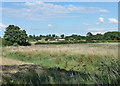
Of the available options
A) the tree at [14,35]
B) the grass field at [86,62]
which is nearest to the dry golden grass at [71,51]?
→ the grass field at [86,62]

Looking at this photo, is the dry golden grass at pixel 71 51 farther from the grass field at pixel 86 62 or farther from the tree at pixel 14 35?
the tree at pixel 14 35

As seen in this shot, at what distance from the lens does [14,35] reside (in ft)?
200

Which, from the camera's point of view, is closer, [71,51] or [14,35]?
[71,51]

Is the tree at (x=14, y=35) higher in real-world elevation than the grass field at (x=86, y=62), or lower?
higher

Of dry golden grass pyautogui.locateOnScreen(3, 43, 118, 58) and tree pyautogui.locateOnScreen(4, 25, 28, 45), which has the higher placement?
tree pyautogui.locateOnScreen(4, 25, 28, 45)

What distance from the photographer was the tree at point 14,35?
60.5 m

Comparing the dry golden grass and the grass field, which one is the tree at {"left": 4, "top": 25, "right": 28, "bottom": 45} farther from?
the grass field

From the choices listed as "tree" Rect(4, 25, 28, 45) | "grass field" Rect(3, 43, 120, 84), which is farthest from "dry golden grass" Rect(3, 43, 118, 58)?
"tree" Rect(4, 25, 28, 45)

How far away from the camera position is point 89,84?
450 cm

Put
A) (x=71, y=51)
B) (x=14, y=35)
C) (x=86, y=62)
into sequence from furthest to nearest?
(x=14, y=35), (x=71, y=51), (x=86, y=62)

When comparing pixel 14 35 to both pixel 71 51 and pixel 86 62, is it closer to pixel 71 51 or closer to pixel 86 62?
pixel 71 51

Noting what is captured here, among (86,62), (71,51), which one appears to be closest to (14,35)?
(71,51)

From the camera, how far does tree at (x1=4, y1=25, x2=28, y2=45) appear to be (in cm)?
6054

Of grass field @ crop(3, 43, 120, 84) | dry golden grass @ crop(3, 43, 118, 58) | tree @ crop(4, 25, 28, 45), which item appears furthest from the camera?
tree @ crop(4, 25, 28, 45)
